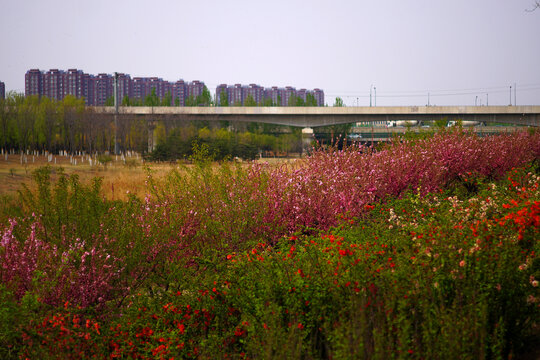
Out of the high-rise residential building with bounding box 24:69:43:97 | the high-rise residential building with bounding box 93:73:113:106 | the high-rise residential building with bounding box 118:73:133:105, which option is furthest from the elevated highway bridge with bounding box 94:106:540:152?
the high-rise residential building with bounding box 118:73:133:105

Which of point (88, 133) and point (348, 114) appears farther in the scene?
point (348, 114)

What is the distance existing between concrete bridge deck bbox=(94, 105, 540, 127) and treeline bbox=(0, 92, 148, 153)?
2615 millimetres

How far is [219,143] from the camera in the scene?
43719 mm

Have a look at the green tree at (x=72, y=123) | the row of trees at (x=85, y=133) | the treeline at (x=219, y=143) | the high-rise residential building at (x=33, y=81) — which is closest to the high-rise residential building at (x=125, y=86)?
the high-rise residential building at (x=33, y=81)

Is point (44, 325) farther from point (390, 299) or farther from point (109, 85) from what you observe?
point (109, 85)

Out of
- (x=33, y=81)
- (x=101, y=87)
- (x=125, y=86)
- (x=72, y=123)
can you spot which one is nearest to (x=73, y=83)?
(x=101, y=87)

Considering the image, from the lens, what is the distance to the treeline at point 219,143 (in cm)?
4063

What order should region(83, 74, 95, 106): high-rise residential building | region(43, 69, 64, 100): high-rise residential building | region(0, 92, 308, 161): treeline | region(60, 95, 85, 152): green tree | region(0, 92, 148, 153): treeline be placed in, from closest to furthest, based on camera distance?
region(0, 92, 308, 161): treeline
region(0, 92, 148, 153): treeline
region(60, 95, 85, 152): green tree
region(43, 69, 64, 100): high-rise residential building
region(83, 74, 95, 106): high-rise residential building

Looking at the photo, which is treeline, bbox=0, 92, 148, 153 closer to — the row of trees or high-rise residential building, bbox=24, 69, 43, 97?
the row of trees

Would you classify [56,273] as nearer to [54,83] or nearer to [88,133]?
[88,133]

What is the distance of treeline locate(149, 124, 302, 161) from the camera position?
40.6 m

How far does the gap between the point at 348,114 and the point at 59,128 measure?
108 feet

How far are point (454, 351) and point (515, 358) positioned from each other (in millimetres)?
1016

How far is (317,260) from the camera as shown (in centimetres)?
473
